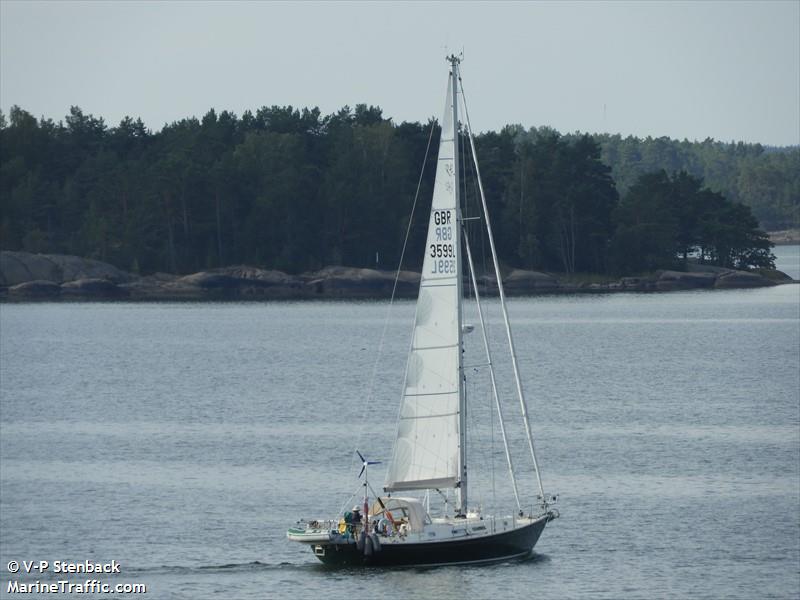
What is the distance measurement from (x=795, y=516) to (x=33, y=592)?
28700 millimetres

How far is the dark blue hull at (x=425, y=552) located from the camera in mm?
47469

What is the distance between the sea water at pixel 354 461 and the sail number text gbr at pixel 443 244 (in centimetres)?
964

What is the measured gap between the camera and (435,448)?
48.4 meters

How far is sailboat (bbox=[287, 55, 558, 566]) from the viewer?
1869 inches

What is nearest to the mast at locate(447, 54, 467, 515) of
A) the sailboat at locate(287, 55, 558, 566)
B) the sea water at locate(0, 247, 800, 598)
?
the sailboat at locate(287, 55, 558, 566)

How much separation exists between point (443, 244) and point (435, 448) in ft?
21.4

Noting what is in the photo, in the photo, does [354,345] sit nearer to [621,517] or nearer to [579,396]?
[579,396]

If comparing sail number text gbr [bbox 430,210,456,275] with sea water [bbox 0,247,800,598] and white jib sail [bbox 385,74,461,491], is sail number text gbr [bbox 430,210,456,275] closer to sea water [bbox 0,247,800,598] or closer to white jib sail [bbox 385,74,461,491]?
white jib sail [bbox 385,74,461,491]

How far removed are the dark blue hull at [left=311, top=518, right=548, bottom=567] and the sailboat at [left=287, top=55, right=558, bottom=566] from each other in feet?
0.10

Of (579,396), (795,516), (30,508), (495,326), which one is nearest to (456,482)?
(795,516)

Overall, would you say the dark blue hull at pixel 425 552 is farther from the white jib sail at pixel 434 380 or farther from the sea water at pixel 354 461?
the white jib sail at pixel 434 380

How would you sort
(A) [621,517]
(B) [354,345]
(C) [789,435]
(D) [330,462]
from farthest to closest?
1. (B) [354,345]
2. (C) [789,435]
3. (D) [330,462]
4. (A) [621,517]

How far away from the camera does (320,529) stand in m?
48.2

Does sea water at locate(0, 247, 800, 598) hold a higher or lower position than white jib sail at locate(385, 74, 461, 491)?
lower
